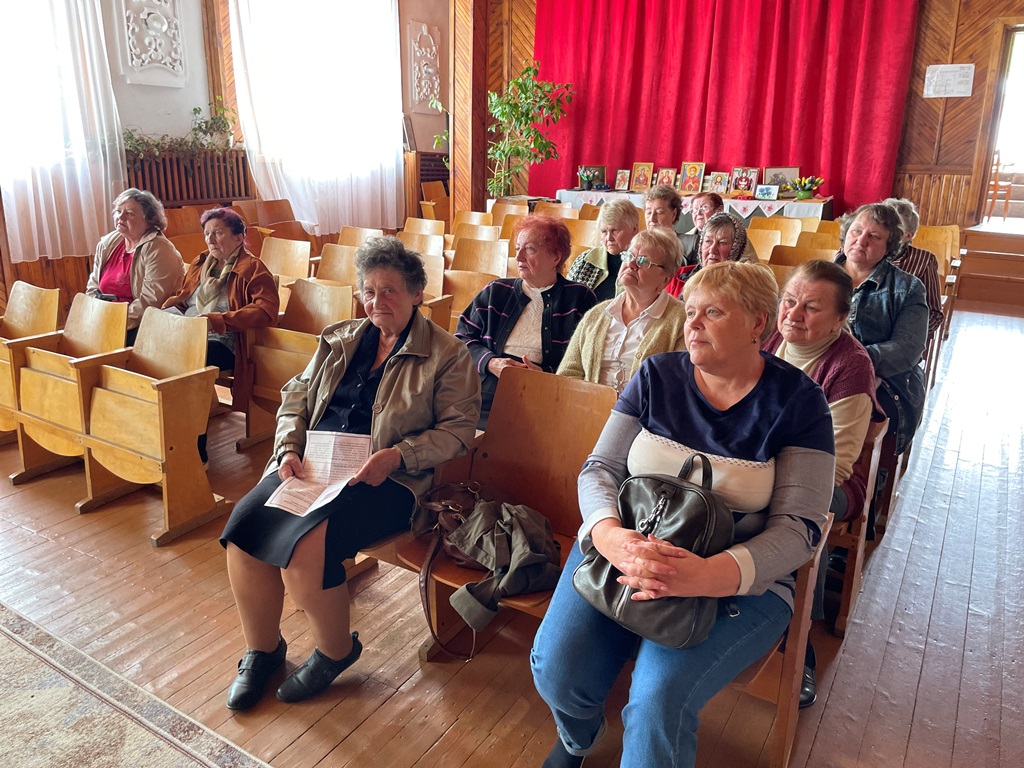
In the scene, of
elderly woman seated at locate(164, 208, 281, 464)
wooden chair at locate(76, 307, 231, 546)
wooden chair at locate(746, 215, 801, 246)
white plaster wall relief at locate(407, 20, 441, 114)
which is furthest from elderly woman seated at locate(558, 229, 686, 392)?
white plaster wall relief at locate(407, 20, 441, 114)

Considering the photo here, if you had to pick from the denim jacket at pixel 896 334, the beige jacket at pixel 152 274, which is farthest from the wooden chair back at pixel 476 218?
the denim jacket at pixel 896 334

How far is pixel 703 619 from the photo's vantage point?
1.46 metres

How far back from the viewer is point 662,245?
2.38 metres

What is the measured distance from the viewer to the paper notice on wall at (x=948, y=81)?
7105mm

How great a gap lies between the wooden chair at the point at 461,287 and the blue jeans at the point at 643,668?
239 cm

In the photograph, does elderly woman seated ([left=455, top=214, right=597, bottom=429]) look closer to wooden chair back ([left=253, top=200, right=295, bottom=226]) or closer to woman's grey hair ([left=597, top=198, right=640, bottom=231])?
woman's grey hair ([left=597, top=198, right=640, bottom=231])

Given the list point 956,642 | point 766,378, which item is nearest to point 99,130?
point 766,378

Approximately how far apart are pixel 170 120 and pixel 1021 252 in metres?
8.40

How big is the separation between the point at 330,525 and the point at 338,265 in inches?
111

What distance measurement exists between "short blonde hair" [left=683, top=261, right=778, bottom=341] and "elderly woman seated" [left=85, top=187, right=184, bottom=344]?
302 centimetres

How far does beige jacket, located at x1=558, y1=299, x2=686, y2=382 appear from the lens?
7.72 feet

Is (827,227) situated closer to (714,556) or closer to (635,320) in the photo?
(635,320)

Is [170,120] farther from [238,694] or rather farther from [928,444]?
[928,444]

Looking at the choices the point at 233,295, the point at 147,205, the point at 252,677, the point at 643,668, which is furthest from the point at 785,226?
the point at 252,677
